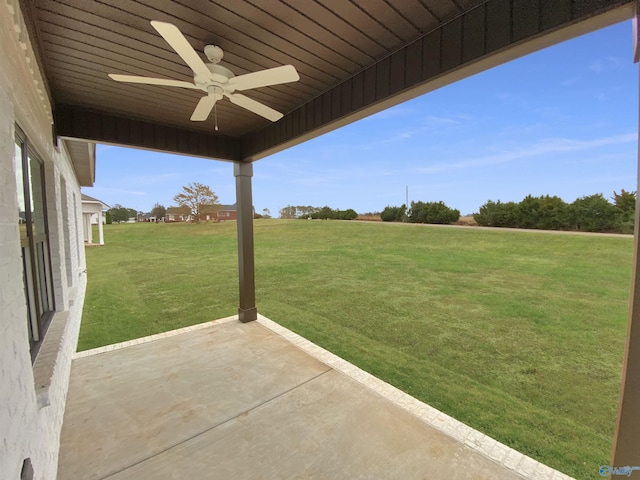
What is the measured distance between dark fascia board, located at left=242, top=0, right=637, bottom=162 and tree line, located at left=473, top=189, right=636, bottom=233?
1535cm

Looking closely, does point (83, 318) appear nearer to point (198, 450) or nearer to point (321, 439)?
point (198, 450)

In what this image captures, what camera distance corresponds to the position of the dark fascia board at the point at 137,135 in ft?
9.31

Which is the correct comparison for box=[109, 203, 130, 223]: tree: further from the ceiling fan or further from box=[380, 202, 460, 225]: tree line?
the ceiling fan

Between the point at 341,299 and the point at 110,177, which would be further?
the point at 110,177

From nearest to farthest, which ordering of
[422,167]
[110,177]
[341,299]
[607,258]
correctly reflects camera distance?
[341,299], [607,258], [422,167], [110,177]

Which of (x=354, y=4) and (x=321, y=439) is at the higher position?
(x=354, y=4)

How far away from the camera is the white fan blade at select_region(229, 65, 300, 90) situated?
162 centimetres

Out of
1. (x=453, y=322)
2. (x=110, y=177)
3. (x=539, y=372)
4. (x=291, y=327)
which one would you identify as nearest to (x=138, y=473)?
(x=291, y=327)

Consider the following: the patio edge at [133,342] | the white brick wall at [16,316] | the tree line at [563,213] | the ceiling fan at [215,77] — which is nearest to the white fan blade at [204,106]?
the ceiling fan at [215,77]

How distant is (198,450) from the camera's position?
6.54 ft

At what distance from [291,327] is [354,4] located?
3.99m

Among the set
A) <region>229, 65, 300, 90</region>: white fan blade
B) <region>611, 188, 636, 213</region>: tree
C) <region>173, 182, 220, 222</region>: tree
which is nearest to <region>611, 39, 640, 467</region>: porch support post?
<region>229, 65, 300, 90</region>: white fan blade

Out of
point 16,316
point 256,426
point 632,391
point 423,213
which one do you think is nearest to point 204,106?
point 16,316

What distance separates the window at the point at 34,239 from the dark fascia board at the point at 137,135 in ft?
1.95
